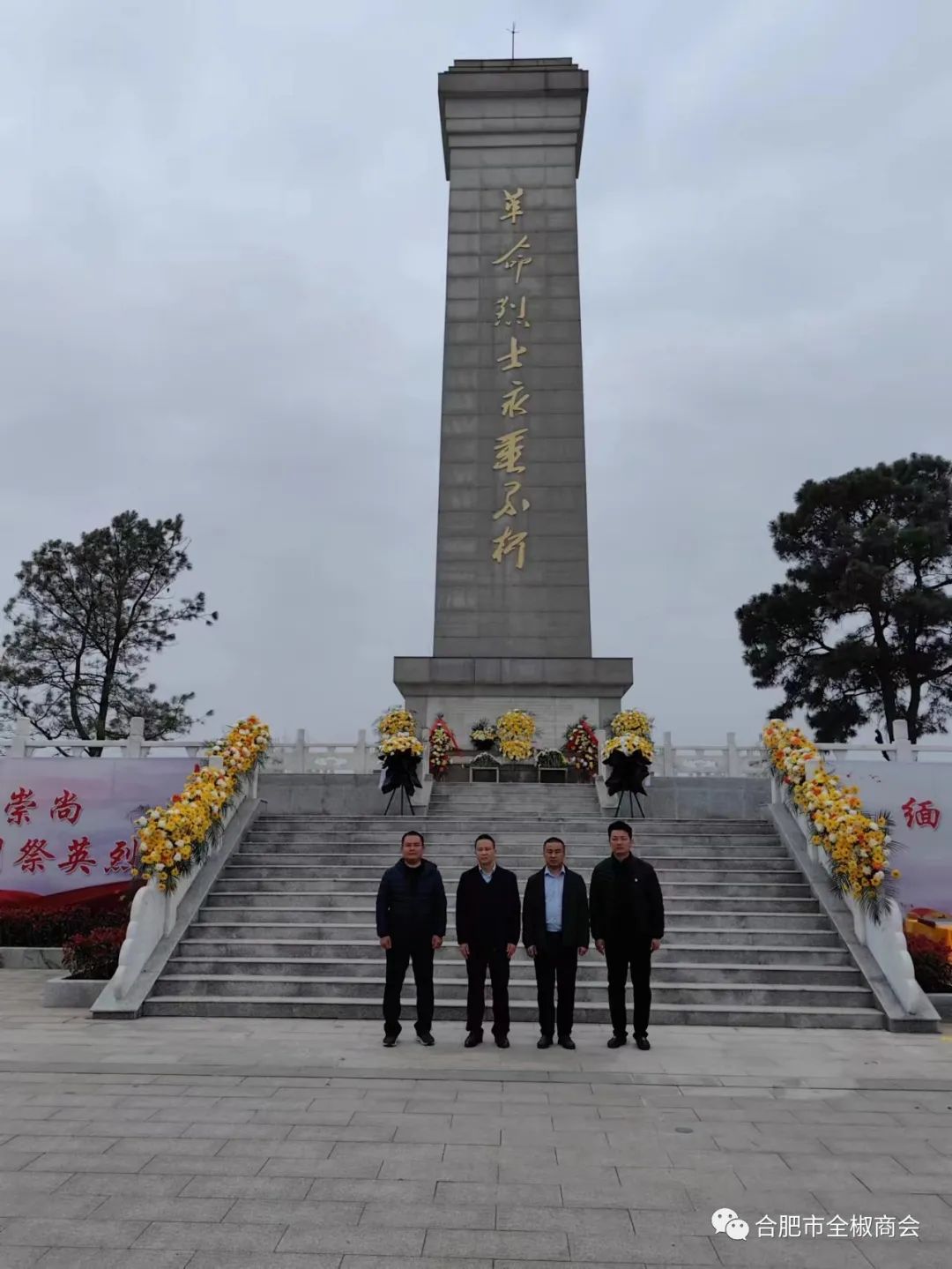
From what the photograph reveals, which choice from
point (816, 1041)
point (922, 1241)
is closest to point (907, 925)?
point (816, 1041)

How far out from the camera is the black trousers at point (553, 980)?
556cm

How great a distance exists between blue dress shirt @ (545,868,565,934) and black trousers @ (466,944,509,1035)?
309 mm

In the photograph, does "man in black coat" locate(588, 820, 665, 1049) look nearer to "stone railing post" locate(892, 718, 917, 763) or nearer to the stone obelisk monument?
"stone railing post" locate(892, 718, 917, 763)

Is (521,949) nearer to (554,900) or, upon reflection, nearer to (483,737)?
(554,900)

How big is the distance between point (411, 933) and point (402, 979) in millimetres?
282

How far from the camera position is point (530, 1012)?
6.43m

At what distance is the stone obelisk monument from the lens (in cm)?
1501

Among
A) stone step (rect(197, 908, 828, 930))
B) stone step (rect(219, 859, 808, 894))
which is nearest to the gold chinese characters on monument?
stone step (rect(219, 859, 808, 894))

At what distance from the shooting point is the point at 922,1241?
116 inches

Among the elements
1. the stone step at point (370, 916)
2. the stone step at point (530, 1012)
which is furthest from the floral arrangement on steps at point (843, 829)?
the stone step at point (530, 1012)

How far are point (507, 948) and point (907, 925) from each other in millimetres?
4670

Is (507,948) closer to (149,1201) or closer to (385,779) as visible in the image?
(149,1201)

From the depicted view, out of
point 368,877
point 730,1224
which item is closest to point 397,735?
point 368,877

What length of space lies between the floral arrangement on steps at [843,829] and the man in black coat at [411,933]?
333 cm
